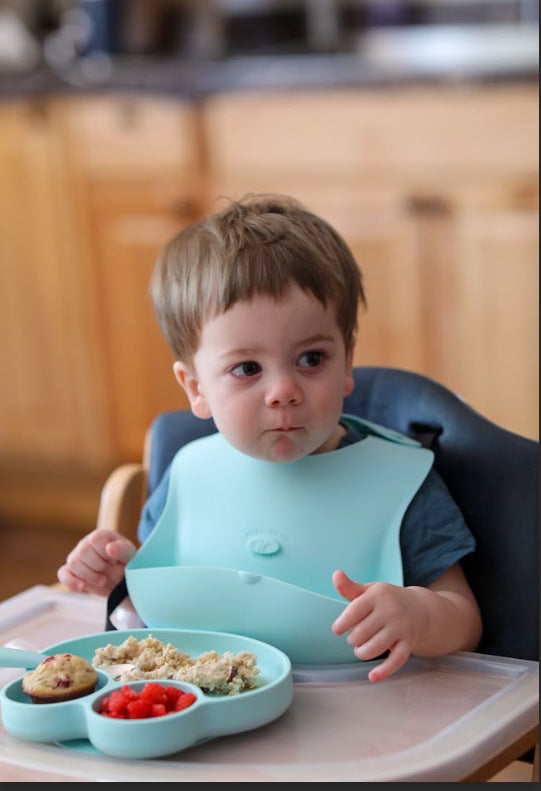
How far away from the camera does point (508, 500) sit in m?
1.06

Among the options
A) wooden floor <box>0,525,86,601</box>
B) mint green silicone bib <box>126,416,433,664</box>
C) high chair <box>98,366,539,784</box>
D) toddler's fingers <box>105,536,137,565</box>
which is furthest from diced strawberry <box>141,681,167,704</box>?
wooden floor <box>0,525,86,601</box>

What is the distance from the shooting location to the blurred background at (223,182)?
221 centimetres

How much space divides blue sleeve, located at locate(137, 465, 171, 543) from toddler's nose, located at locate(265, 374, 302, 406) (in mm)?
190

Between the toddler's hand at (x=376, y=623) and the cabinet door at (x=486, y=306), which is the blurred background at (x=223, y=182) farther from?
the toddler's hand at (x=376, y=623)

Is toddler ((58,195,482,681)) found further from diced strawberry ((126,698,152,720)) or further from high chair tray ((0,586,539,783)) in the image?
diced strawberry ((126,698,152,720))

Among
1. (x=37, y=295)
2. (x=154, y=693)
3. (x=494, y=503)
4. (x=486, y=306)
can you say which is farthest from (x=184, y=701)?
(x=37, y=295)

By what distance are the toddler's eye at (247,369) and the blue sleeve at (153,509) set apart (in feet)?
0.54

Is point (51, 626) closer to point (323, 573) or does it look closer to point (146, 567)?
point (146, 567)

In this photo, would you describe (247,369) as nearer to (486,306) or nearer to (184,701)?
(184,701)

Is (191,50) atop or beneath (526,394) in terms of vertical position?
atop

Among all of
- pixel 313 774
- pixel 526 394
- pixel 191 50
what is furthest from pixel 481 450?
pixel 191 50

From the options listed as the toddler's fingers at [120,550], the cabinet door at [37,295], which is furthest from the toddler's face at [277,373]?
the cabinet door at [37,295]

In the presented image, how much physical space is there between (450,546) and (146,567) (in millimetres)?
247

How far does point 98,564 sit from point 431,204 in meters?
1.36
